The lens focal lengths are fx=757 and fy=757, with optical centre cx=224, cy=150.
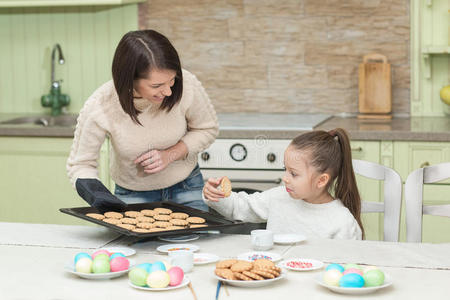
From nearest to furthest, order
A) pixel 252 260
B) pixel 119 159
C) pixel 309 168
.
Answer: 1. pixel 252 260
2. pixel 309 168
3. pixel 119 159

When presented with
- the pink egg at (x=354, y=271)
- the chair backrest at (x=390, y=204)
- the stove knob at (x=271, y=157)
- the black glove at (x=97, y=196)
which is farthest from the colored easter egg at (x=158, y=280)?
the stove knob at (x=271, y=157)

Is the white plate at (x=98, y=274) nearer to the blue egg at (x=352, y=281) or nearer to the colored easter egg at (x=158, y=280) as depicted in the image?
the colored easter egg at (x=158, y=280)

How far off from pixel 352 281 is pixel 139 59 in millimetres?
1018

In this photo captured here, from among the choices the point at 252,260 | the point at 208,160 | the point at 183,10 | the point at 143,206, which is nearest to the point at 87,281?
the point at 252,260

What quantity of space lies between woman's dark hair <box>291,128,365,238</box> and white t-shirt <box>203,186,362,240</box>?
43 millimetres

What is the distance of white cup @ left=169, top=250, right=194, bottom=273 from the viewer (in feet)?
5.91

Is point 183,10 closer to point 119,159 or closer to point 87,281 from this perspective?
point 119,159

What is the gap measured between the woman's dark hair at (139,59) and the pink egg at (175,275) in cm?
Answer: 79

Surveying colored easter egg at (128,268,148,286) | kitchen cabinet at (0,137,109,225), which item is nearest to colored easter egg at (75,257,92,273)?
colored easter egg at (128,268,148,286)

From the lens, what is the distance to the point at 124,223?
216cm

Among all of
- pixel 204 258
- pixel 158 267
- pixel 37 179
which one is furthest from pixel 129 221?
pixel 37 179

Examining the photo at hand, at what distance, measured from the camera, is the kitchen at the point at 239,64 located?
376 centimetres

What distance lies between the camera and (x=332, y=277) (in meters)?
1.65

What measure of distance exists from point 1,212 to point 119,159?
156cm
